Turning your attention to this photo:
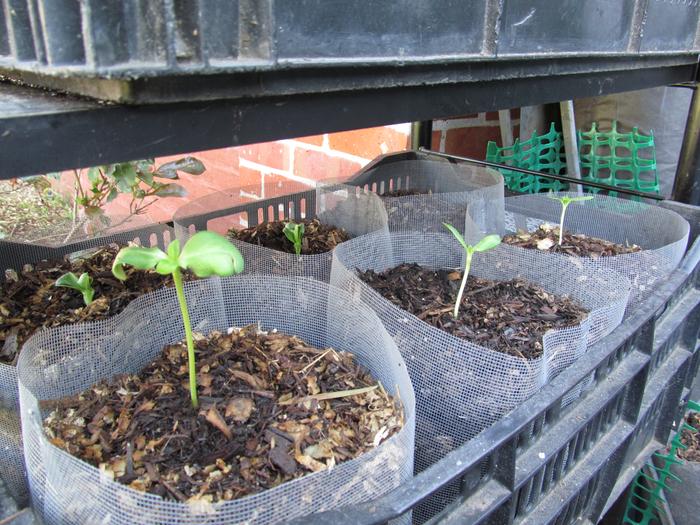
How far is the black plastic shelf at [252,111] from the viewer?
1.16 ft

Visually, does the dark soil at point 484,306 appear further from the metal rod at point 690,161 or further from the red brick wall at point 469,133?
the red brick wall at point 469,133

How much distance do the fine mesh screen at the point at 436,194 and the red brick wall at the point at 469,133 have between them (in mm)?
313

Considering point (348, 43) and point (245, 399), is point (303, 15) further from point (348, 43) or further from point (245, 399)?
point (245, 399)

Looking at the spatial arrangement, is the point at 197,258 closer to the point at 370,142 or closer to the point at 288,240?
the point at 288,240

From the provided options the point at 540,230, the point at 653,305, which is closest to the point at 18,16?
the point at 653,305

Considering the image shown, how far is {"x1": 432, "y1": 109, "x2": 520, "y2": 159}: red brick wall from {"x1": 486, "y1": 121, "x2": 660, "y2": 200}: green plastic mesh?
0.08 meters

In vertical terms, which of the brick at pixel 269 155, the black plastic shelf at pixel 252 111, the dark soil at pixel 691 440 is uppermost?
the black plastic shelf at pixel 252 111

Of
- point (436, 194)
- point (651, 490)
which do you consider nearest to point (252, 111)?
point (436, 194)

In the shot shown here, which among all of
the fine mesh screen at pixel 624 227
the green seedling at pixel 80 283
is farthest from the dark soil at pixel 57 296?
the fine mesh screen at pixel 624 227

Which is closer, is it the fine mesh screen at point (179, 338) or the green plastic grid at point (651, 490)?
the fine mesh screen at point (179, 338)

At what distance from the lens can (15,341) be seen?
74 cm

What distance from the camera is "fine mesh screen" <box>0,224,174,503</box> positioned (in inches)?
24.7

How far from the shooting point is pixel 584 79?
2.50 ft

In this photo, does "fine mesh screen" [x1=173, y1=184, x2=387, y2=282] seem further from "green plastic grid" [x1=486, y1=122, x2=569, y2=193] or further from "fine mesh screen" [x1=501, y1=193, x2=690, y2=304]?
"green plastic grid" [x1=486, y1=122, x2=569, y2=193]
